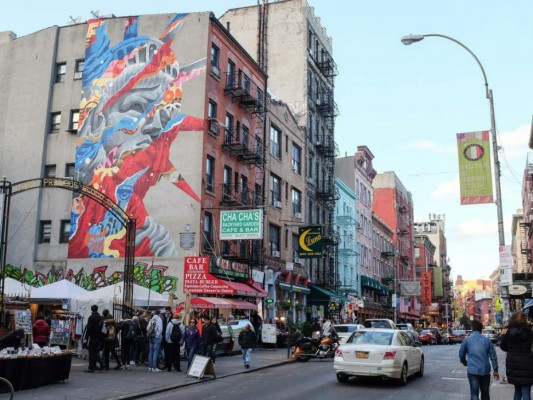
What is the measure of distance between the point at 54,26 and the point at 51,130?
260 inches

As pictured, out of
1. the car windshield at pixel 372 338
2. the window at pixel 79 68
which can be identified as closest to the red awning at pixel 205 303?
the car windshield at pixel 372 338

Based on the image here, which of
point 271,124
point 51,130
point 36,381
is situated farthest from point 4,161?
point 36,381

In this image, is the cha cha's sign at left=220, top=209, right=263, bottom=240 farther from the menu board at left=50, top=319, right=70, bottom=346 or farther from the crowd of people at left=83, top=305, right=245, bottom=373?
the crowd of people at left=83, top=305, right=245, bottom=373

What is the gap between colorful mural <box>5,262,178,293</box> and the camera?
101 feet

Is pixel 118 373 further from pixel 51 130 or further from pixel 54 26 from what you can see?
pixel 54 26

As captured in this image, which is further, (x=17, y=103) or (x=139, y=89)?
(x=17, y=103)

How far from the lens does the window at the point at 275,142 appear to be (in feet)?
135

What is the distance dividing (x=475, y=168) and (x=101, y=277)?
21051 millimetres

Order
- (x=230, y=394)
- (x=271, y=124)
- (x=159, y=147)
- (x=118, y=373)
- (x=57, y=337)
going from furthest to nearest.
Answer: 1. (x=271, y=124)
2. (x=159, y=147)
3. (x=57, y=337)
4. (x=118, y=373)
5. (x=230, y=394)

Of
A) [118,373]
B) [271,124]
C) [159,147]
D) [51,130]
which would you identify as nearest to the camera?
[118,373]

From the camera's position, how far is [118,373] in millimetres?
18328

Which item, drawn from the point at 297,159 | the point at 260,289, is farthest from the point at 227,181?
the point at 297,159

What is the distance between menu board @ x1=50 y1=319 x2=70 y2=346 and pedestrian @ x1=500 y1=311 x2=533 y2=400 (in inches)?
688

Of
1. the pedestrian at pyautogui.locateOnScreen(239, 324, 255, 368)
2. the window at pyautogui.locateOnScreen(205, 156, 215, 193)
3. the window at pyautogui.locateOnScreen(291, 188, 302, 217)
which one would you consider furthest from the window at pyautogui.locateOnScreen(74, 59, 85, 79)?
the pedestrian at pyautogui.locateOnScreen(239, 324, 255, 368)
